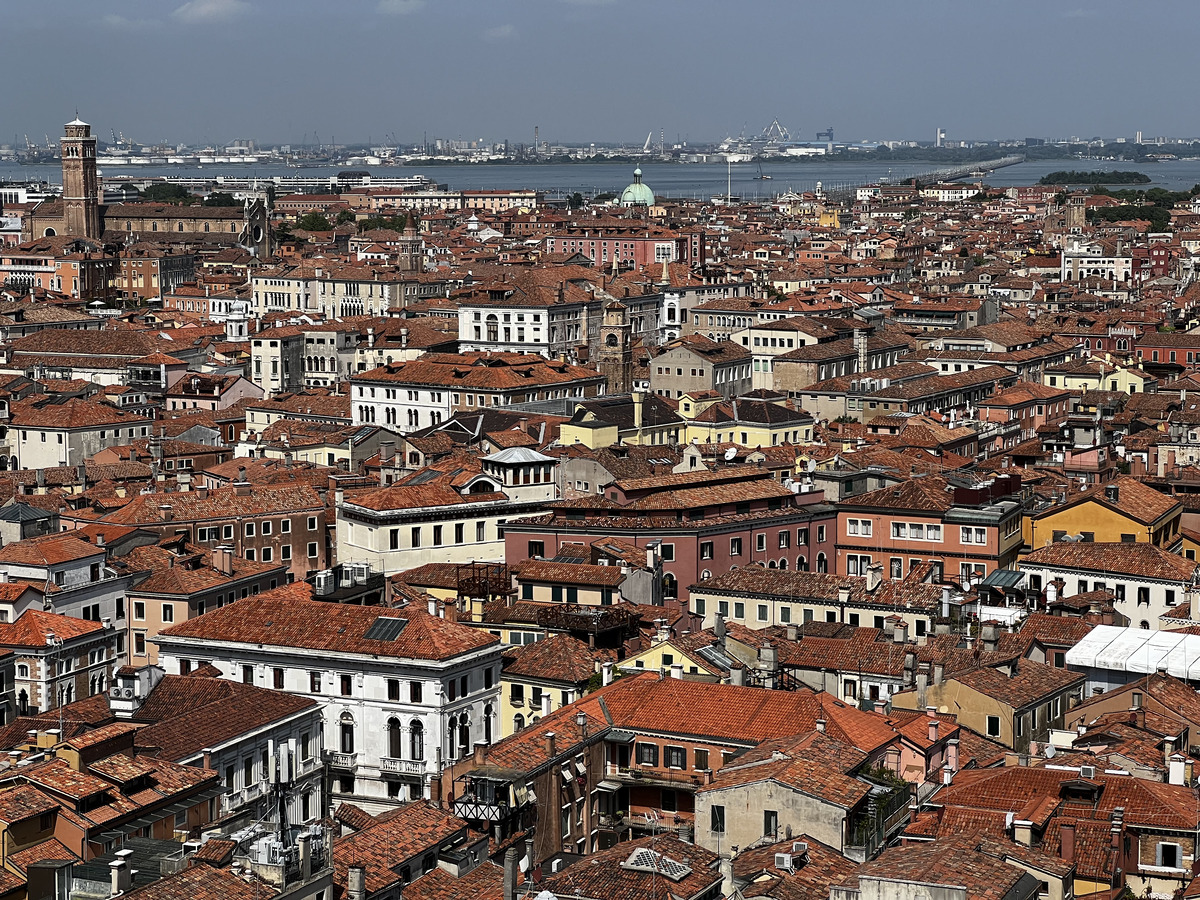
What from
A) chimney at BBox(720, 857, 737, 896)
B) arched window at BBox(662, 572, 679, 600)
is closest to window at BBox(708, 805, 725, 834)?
chimney at BBox(720, 857, 737, 896)

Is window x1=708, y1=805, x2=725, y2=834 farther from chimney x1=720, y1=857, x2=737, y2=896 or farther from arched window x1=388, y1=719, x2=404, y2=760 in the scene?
arched window x1=388, y1=719, x2=404, y2=760

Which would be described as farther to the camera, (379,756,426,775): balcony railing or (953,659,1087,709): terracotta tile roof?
(379,756,426,775): balcony railing

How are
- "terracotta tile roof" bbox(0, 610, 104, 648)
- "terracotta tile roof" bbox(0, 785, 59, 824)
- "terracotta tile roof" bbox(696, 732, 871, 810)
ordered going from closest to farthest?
"terracotta tile roof" bbox(0, 785, 59, 824), "terracotta tile roof" bbox(696, 732, 871, 810), "terracotta tile roof" bbox(0, 610, 104, 648)

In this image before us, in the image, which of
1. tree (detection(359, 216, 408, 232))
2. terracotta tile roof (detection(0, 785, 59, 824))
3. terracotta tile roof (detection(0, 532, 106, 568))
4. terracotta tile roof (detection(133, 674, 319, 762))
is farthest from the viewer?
tree (detection(359, 216, 408, 232))

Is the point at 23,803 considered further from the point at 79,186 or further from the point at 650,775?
the point at 79,186

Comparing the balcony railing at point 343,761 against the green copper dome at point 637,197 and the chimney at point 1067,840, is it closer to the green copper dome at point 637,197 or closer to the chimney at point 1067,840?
the chimney at point 1067,840

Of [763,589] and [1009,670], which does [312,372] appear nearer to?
[763,589]

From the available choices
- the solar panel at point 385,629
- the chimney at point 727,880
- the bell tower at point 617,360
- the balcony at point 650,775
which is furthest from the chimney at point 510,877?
the bell tower at point 617,360
